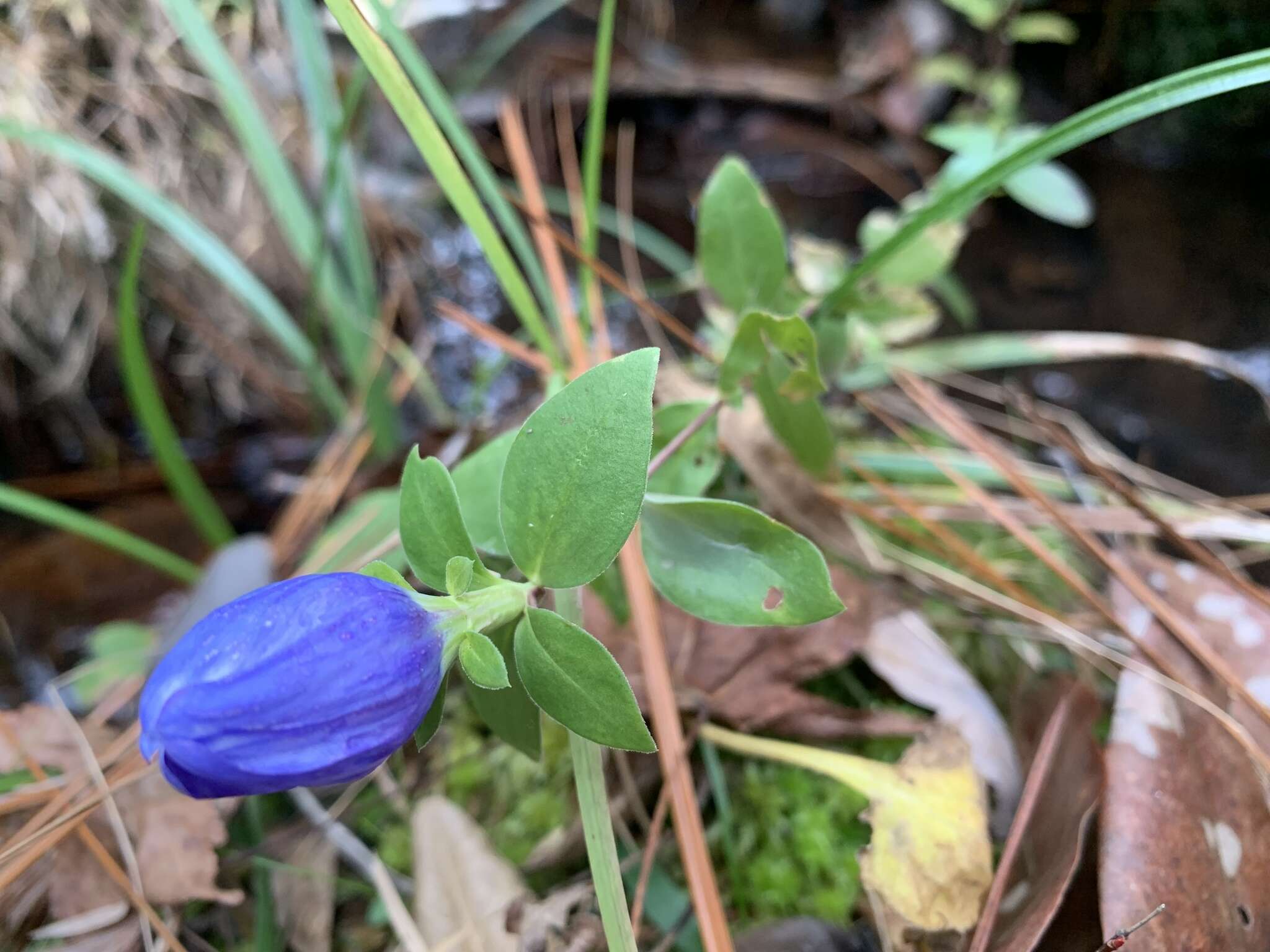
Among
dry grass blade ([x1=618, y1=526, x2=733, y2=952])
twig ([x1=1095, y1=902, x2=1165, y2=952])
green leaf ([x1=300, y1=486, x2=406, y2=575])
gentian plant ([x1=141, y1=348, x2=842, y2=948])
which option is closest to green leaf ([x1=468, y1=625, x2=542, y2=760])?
gentian plant ([x1=141, y1=348, x2=842, y2=948])

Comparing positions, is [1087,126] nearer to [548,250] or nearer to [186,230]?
[548,250]

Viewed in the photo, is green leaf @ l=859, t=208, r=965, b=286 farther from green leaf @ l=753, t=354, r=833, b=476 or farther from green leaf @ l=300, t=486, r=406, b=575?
green leaf @ l=300, t=486, r=406, b=575

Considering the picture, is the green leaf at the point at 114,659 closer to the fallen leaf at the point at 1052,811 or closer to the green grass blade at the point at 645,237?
the fallen leaf at the point at 1052,811

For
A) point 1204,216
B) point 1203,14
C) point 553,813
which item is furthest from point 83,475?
point 1203,14

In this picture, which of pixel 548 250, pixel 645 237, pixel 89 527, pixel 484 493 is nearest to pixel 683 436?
pixel 484 493

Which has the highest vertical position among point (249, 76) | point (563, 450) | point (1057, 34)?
point (249, 76)

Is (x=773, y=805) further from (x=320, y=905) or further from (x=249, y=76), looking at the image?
(x=249, y=76)
